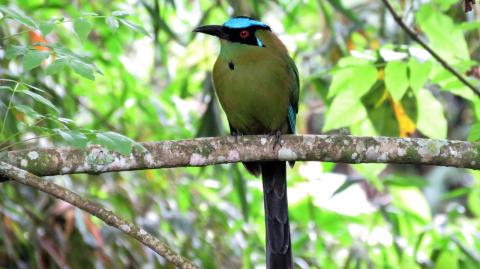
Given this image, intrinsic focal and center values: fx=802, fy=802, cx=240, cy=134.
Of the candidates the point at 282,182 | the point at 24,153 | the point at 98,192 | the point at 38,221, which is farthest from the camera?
the point at 98,192

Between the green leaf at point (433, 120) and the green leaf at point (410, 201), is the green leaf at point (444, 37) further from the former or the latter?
the green leaf at point (410, 201)

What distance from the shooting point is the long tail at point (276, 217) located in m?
2.95

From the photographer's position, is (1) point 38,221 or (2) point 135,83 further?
(2) point 135,83

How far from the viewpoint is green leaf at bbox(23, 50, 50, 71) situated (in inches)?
79.4

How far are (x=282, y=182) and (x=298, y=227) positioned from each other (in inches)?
53.9

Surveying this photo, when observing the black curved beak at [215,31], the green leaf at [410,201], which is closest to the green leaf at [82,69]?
the black curved beak at [215,31]

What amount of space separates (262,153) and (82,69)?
0.68m

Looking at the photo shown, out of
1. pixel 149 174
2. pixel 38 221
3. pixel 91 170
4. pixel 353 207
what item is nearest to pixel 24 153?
pixel 91 170

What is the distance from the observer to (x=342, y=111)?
2990 mm

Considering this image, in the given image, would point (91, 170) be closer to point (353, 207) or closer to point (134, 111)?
point (134, 111)

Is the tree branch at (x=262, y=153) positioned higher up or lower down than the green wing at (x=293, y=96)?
lower down

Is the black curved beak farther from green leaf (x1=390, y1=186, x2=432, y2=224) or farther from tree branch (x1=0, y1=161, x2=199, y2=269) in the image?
green leaf (x1=390, y1=186, x2=432, y2=224)

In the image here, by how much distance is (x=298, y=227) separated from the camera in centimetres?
446

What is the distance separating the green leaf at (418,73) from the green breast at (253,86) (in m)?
0.53
